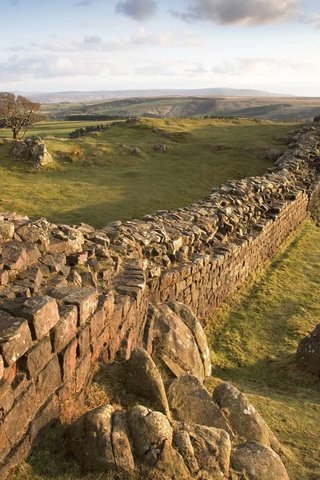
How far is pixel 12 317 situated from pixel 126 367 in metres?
2.28

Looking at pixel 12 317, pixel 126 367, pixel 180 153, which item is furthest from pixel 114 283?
pixel 180 153

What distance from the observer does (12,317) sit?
5.77m

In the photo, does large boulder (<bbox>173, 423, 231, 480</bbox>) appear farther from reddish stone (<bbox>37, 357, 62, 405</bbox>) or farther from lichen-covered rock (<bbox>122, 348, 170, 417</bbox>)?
reddish stone (<bbox>37, 357, 62, 405</bbox>)

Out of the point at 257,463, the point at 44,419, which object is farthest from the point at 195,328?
the point at 44,419

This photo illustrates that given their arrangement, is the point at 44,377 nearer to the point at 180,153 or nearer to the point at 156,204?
the point at 156,204

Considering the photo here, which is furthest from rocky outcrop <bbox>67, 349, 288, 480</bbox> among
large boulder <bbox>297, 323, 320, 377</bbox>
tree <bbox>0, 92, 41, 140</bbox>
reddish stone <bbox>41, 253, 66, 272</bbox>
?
tree <bbox>0, 92, 41, 140</bbox>

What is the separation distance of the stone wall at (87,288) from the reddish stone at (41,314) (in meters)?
0.01

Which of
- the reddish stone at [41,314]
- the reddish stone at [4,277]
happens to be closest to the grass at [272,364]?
the reddish stone at [41,314]

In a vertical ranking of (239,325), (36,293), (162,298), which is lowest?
(239,325)

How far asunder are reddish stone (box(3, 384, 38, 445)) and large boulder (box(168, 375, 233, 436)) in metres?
2.38

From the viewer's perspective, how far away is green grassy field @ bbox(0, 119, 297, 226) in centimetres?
2172

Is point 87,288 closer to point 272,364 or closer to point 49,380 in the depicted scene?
point 49,380

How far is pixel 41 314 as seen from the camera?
19.1 feet

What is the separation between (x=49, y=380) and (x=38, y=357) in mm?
407
